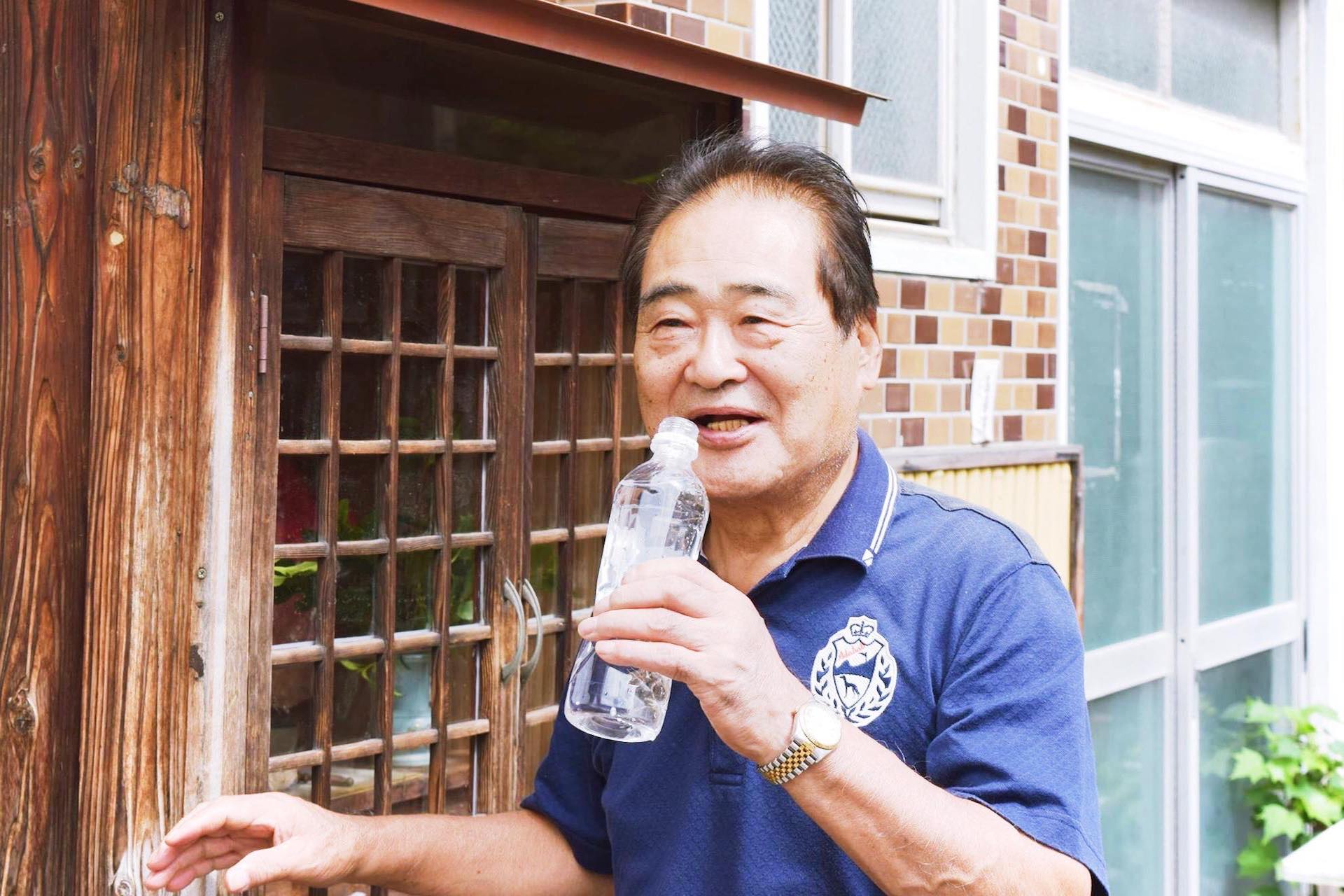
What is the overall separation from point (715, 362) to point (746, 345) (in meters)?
0.06

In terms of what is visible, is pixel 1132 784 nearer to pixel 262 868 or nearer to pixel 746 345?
pixel 746 345

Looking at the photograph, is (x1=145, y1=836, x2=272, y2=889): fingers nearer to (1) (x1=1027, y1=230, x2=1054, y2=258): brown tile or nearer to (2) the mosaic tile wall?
(2) the mosaic tile wall

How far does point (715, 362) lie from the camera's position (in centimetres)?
167

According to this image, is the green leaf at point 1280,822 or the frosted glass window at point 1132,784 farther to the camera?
the green leaf at point 1280,822

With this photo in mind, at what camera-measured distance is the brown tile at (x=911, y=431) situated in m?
3.52

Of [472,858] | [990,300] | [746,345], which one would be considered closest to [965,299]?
[990,300]

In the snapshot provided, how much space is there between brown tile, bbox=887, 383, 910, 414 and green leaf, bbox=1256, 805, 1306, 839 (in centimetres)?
315

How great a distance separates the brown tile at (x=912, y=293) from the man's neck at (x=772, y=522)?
1767mm

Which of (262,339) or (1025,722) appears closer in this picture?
(1025,722)

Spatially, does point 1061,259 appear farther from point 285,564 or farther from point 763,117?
point 285,564

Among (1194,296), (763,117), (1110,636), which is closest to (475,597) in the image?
(763,117)

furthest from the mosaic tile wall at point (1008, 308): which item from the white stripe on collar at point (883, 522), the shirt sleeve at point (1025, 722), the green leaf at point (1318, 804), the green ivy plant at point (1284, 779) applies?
the green leaf at point (1318, 804)

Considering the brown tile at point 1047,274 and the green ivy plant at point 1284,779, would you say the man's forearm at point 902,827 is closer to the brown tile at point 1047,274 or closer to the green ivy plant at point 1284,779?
the brown tile at point 1047,274

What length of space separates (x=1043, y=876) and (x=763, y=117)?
2.08 m
